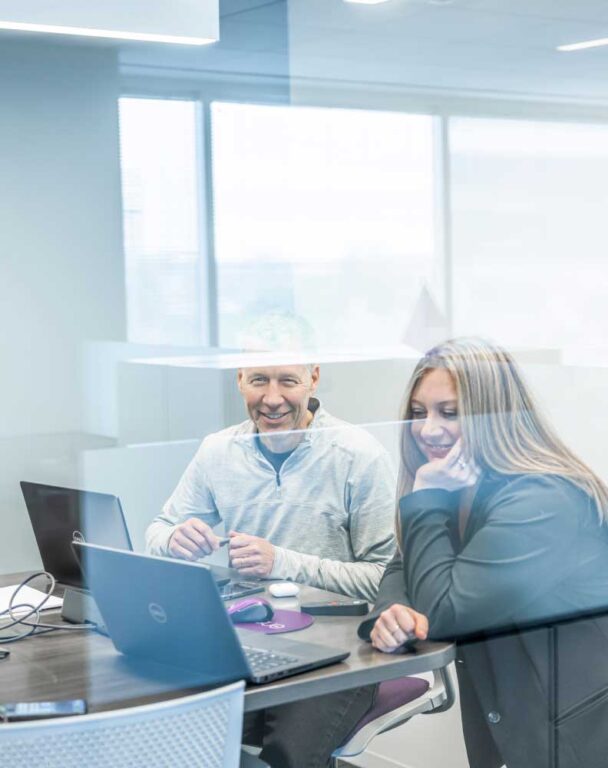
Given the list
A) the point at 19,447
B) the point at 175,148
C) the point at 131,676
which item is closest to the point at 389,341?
the point at 175,148

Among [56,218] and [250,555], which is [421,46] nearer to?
[56,218]

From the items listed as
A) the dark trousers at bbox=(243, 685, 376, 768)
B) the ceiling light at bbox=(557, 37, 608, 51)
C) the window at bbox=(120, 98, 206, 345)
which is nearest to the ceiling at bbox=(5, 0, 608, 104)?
the ceiling light at bbox=(557, 37, 608, 51)

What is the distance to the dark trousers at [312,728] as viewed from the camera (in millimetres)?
2170

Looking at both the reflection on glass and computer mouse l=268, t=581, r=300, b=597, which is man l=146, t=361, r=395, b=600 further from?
the reflection on glass

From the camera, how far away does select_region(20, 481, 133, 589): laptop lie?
87.9 inches

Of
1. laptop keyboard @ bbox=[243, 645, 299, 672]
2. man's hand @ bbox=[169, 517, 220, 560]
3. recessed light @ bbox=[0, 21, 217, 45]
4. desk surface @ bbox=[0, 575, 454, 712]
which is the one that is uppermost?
recessed light @ bbox=[0, 21, 217, 45]

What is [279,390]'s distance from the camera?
2.55 meters

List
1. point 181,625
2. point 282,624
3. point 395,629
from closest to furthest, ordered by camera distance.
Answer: point 181,625 < point 395,629 < point 282,624

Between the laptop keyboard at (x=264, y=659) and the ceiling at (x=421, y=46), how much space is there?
3.76 ft

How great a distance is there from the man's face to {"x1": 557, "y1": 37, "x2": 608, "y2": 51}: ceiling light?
0.94 m

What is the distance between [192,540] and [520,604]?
71 centimetres

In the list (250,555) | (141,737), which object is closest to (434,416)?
(250,555)

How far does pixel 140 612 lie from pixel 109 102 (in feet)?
3.21

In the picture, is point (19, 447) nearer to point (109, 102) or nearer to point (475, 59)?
point (109, 102)
